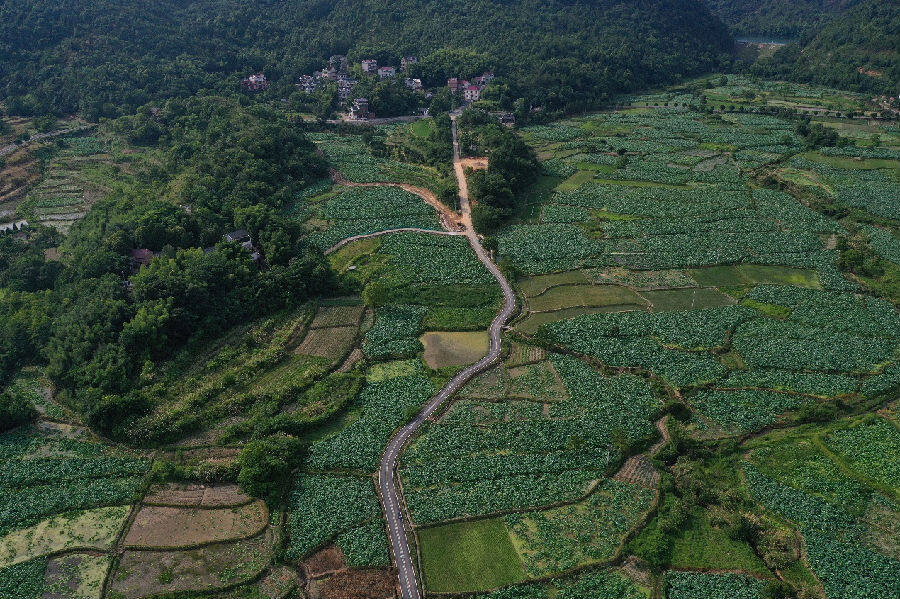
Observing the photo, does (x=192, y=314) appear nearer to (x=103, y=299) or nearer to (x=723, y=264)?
(x=103, y=299)

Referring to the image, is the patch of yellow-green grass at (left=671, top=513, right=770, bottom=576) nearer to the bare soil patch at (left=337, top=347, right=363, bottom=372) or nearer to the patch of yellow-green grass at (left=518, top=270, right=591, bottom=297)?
the bare soil patch at (left=337, top=347, right=363, bottom=372)

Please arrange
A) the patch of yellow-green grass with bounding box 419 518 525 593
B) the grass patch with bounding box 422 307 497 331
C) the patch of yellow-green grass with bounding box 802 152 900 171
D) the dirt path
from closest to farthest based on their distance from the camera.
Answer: the patch of yellow-green grass with bounding box 419 518 525 593
the grass patch with bounding box 422 307 497 331
the dirt path
the patch of yellow-green grass with bounding box 802 152 900 171

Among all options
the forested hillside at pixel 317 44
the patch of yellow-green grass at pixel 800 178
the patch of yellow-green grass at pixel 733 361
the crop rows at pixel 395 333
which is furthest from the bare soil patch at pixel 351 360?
the forested hillside at pixel 317 44

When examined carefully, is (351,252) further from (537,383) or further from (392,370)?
(537,383)

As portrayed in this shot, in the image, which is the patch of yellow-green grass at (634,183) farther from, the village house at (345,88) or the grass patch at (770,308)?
the village house at (345,88)

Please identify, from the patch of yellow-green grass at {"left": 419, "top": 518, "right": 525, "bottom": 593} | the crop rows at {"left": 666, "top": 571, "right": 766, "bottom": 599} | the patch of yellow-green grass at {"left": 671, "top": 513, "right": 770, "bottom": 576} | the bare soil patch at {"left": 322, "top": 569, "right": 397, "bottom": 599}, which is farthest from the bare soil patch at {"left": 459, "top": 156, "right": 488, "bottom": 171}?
the crop rows at {"left": 666, "top": 571, "right": 766, "bottom": 599}

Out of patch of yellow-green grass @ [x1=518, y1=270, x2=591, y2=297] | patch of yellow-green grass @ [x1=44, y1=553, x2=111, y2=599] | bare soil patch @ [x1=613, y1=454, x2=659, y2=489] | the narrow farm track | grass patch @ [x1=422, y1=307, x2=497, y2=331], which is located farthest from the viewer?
patch of yellow-green grass @ [x1=518, y1=270, x2=591, y2=297]
